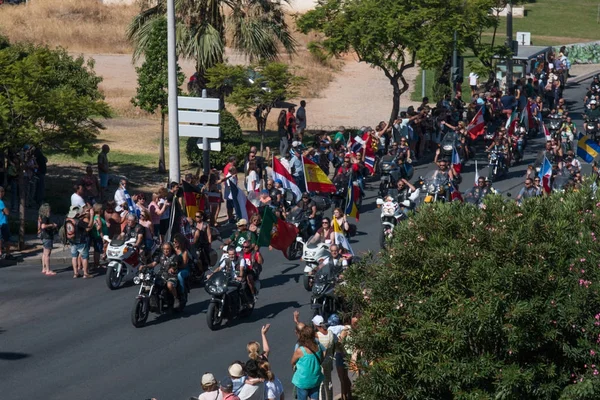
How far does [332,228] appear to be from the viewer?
2042cm

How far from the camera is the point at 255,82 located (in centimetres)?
3170

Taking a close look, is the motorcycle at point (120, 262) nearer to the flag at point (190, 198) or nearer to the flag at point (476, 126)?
the flag at point (190, 198)

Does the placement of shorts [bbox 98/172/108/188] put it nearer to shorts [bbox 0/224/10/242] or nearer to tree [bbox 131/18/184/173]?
tree [bbox 131/18/184/173]

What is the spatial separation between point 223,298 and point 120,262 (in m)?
3.09

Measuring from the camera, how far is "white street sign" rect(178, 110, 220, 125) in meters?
23.5

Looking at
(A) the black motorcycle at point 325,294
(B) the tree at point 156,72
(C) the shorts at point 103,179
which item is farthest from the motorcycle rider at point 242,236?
(B) the tree at point 156,72

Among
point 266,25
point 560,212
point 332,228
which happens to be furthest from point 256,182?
point 560,212

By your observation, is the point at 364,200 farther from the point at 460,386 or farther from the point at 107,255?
the point at 460,386

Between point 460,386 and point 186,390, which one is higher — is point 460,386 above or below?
above

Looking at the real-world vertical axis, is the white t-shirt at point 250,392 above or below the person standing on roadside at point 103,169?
below

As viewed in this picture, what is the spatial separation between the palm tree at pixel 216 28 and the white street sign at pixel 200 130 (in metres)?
8.56

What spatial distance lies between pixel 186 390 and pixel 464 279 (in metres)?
5.38

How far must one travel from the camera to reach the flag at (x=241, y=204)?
22.8 metres

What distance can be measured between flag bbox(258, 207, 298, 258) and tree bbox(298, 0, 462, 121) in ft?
43.1
